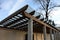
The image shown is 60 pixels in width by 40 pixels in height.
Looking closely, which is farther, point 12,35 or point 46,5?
point 46,5

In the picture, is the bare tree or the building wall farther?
the bare tree

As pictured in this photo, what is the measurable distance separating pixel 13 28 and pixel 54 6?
10.3 metres

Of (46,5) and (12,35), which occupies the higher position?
Answer: (46,5)

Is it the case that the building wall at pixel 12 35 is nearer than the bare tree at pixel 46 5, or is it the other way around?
the building wall at pixel 12 35

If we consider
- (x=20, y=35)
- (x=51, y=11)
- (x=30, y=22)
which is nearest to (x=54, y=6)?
(x=51, y=11)

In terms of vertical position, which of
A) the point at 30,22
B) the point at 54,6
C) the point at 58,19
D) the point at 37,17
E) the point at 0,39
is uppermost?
the point at 54,6

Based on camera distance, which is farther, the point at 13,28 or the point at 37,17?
the point at 13,28

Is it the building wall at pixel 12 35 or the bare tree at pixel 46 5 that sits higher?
the bare tree at pixel 46 5

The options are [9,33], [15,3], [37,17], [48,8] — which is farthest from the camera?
[48,8]

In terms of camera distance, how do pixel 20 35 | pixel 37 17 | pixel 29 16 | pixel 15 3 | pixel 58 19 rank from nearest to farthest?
pixel 29 16 → pixel 37 17 → pixel 20 35 → pixel 15 3 → pixel 58 19

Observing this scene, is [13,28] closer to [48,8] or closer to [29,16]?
[29,16]

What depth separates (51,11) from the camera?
17.8m

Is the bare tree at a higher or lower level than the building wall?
higher

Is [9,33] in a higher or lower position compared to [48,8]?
lower
